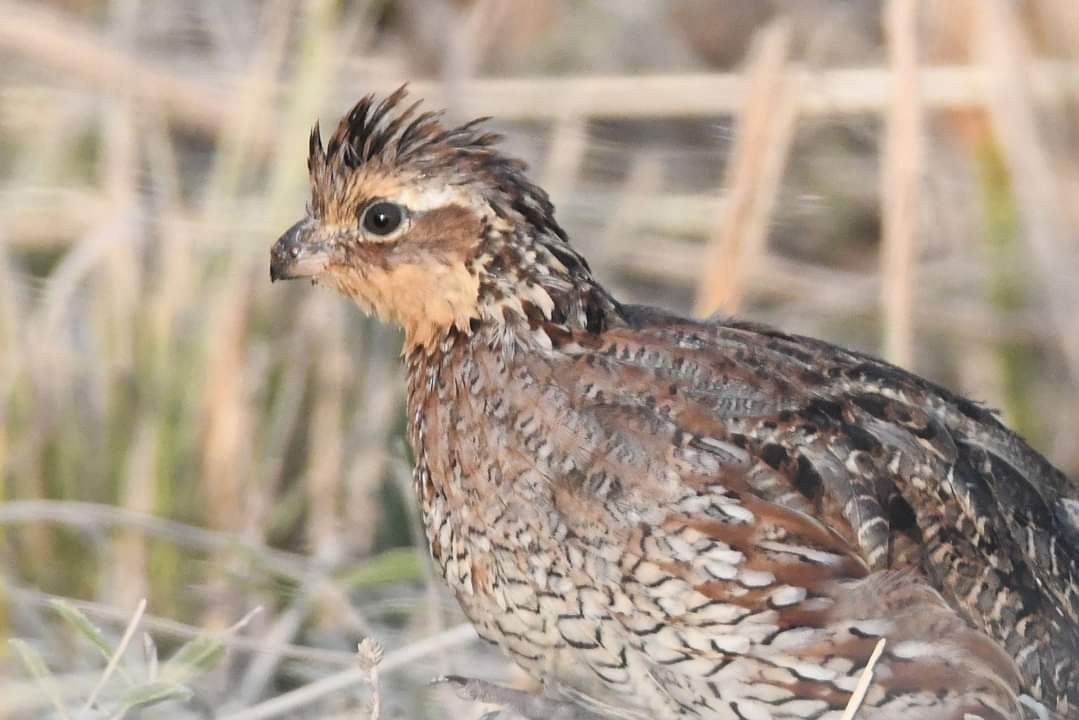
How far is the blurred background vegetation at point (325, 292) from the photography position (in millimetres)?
4715

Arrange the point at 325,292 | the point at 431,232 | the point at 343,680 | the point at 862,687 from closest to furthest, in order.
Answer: the point at 862,687, the point at 431,232, the point at 343,680, the point at 325,292

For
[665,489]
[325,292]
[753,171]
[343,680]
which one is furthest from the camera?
[325,292]

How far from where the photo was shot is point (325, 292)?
5449mm

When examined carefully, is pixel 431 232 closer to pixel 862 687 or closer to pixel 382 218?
pixel 382 218

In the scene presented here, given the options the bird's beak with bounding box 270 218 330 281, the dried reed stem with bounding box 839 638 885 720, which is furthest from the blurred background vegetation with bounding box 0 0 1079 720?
the dried reed stem with bounding box 839 638 885 720

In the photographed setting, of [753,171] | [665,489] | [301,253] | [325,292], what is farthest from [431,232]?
[325,292]

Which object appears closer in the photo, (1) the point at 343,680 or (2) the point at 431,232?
(2) the point at 431,232

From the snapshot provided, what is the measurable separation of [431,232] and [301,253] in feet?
0.89

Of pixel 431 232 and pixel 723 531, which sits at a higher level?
pixel 431 232

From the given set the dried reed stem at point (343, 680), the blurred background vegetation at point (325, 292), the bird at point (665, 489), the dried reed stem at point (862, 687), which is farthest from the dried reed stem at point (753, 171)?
the dried reed stem at point (862, 687)

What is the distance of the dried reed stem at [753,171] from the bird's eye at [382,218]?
1547mm

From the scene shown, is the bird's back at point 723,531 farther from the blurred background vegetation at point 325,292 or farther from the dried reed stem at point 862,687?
the blurred background vegetation at point 325,292

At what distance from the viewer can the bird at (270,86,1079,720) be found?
3234mm

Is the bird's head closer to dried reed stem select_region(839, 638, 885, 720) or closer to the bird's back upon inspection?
the bird's back
